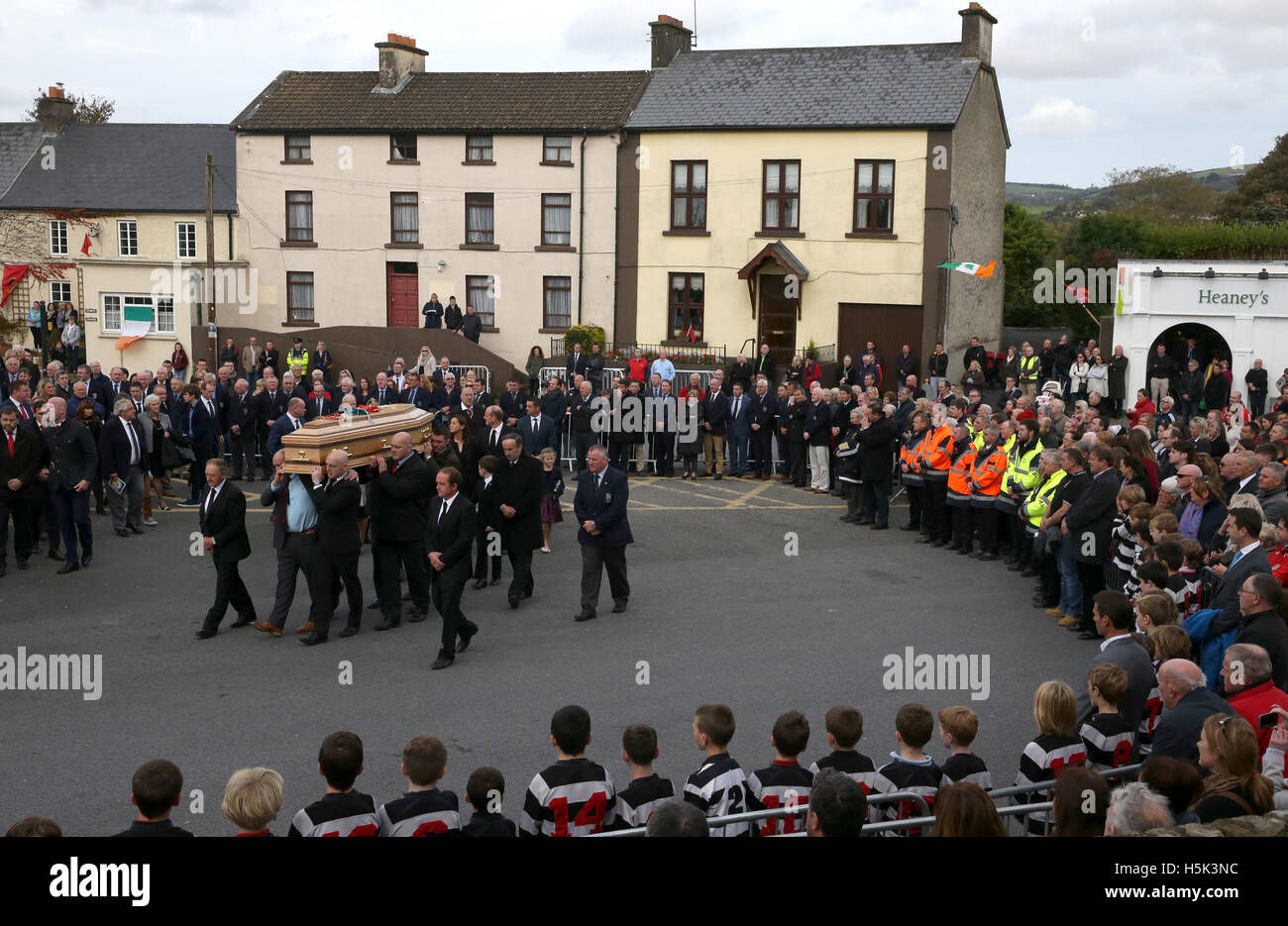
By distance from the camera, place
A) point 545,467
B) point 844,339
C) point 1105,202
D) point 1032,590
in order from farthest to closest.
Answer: point 1105,202 < point 844,339 < point 545,467 < point 1032,590

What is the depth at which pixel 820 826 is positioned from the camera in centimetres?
528

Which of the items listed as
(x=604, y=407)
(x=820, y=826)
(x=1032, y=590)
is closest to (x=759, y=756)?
(x=820, y=826)

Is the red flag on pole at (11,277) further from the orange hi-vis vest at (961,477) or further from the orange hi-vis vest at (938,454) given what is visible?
the orange hi-vis vest at (961,477)

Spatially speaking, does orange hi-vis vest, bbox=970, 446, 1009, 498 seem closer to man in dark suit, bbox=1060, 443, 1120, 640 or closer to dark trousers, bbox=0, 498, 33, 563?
man in dark suit, bbox=1060, 443, 1120, 640

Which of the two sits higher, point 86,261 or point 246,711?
point 86,261

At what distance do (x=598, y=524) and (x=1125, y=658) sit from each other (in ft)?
20.8

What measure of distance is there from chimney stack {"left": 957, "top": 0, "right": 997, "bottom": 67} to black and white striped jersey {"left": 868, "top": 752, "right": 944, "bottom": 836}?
29261mm

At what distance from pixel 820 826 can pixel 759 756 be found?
4033 millimetres

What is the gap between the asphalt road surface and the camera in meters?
9.24

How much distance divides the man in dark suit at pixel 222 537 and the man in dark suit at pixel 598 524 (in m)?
3.45

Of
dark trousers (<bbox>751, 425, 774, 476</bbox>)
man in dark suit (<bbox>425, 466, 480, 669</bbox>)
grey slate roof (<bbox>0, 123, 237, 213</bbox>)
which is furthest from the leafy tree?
man in dark suit (<bbox>425, 466, 480, 669</bbox>)

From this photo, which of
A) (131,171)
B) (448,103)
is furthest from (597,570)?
(131,171)
